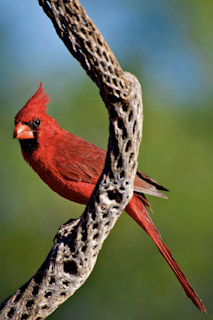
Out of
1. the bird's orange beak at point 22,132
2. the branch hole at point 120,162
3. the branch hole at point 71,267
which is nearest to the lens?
the branch hole at point 120,162

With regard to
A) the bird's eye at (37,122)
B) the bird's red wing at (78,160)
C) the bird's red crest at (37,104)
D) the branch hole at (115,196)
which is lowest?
the branch hole at (115,196)

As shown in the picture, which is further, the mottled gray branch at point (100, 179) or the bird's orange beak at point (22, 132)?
the bird's orange beak at point (22, 132)

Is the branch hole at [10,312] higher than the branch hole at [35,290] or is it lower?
lower

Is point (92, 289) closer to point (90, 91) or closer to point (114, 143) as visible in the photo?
point (90, 91)

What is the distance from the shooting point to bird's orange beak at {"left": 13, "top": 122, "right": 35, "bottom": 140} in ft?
8.59

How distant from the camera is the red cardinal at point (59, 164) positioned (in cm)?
266

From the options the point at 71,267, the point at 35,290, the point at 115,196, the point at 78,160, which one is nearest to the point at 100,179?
the point at 115,196

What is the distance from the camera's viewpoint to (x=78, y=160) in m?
2.83

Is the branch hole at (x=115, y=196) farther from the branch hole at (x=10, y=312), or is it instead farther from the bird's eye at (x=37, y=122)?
the bird's eye at (x=37, y=122)

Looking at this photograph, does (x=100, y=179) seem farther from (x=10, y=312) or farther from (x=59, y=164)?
(x=59, y=164)

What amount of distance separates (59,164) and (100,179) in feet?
3.03

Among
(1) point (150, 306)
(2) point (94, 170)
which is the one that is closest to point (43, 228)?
(1) point (150, 306)

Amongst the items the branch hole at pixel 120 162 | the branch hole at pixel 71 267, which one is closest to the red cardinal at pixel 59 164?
the branch hole at pixel 71 267

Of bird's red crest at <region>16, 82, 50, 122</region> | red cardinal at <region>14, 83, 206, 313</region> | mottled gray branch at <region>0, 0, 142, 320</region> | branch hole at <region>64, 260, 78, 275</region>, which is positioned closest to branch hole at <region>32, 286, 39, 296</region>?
mottled gray branch at <region>0, 0, 142, 320</region>
